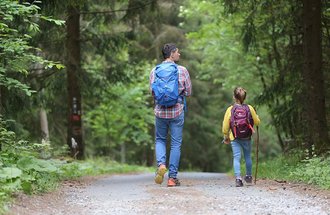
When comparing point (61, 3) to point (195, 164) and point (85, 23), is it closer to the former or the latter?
point (85, 23)

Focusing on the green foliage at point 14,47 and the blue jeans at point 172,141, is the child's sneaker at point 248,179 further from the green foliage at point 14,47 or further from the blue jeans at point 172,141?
the green foliage at point 14,47

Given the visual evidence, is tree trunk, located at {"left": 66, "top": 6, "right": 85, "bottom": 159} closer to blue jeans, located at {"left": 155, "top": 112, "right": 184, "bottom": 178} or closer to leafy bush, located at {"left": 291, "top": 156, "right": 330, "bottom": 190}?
blue jeans, located at {"left": 155, "top": 112, "right": 184, "bottom": 178}

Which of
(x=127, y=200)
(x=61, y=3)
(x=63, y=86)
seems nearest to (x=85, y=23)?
(x=63, y=86)

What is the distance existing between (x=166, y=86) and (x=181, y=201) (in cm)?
221

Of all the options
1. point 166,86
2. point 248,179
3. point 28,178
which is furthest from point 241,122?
point 28,178

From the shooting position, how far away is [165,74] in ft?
25.9

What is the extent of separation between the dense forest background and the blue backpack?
155cm

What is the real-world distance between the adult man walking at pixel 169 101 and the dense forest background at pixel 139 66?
1.60 m

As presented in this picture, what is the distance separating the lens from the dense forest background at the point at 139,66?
10320 millimetres

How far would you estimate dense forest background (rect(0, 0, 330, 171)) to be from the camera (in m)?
10.3

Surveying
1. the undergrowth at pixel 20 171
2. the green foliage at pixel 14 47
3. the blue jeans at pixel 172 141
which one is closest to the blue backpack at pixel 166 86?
the blue jeans at pixel 172 141

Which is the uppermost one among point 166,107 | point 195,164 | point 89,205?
point 166,107

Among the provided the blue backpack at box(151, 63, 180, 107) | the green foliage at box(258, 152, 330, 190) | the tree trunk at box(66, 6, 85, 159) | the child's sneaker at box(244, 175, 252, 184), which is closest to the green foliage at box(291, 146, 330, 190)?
the green foliage at box(258, 152, 330, 190)

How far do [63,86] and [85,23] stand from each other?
2.33 meters
